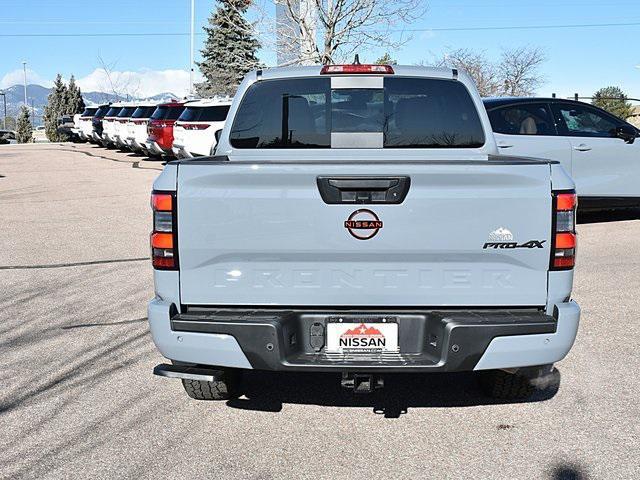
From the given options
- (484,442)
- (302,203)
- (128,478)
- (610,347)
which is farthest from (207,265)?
(610,347)

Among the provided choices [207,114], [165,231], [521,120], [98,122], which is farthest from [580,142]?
[98,122]

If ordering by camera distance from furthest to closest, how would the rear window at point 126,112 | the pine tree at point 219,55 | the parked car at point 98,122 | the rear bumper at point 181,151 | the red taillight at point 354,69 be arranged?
the pine tree at point 219,55 < the parked car at point 98,122 < the rear window at point 126,112 < the rear bumper at point 181,151 < the red taillight at point 354,69

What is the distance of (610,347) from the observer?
5.84m

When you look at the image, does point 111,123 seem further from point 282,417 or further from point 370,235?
point 370,235

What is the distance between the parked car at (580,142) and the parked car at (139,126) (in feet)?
52.7

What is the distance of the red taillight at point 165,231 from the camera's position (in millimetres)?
3855

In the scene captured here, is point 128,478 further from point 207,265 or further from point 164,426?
point 207,265

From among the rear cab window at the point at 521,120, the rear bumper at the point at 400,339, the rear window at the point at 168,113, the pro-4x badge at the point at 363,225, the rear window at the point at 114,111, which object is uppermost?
the rear cab window at the point at 521,120

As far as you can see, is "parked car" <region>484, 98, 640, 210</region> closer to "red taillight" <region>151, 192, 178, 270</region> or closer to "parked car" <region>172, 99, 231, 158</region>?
"red taillight" <region>151, 192, 178, 270</region>

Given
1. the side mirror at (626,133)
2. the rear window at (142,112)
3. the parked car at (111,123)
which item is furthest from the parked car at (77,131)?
the side mirror at (626,133)

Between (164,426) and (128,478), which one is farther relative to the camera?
(164,426)

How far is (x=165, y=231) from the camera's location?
389 centimetres

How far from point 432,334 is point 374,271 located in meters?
0.41

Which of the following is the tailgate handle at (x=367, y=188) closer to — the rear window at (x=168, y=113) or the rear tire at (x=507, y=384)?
the rear tire at (x=507, y=384)
